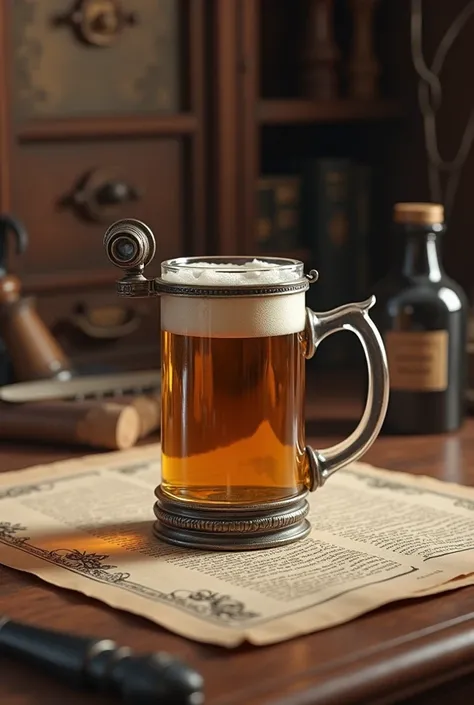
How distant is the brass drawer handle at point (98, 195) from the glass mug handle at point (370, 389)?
772mm

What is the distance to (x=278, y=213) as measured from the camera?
1900 millimetres

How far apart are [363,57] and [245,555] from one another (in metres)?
1.18

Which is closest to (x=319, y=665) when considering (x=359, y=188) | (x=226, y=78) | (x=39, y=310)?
(x=39, y=310)

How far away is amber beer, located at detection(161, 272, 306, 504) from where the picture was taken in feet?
2.91

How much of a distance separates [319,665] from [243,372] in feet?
0.79

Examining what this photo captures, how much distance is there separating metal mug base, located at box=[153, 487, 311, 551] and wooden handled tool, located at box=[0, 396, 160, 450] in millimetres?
332

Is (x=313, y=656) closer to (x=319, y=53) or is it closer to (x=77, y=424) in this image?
(x=77, y=424)

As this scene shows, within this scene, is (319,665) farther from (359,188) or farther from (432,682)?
(359,188)

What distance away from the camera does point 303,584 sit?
0.84 m

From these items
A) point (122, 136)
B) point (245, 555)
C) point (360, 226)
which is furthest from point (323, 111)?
point (245, 555)

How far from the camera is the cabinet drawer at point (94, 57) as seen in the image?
1.58 meters

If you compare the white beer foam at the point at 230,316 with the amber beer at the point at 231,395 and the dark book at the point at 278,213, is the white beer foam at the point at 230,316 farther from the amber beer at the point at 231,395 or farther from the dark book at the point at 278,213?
the dark book at the point at 278,213

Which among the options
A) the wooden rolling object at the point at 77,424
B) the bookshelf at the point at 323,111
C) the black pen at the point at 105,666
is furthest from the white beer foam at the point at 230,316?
the bookshelf at the point at 323,111

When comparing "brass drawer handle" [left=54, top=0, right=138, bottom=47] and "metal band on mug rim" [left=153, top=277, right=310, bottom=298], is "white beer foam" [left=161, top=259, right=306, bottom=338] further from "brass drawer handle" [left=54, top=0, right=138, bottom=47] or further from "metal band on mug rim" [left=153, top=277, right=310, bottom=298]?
"brass drawer handle" [left=54, top=0, right=138, bottom=47]
